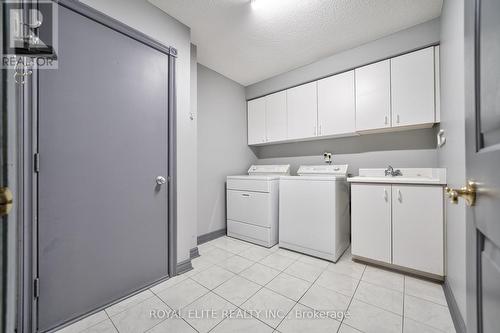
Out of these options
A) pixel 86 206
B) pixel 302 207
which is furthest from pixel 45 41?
pixel 302 207

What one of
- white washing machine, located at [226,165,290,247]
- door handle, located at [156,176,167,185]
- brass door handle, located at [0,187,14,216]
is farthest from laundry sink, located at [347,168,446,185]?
brass door handle, located at [0,187,14,216]

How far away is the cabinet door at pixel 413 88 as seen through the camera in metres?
1.88

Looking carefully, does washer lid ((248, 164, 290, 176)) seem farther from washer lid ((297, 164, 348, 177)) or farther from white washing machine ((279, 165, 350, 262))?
white washing machine ((279, 165, 350, 262))

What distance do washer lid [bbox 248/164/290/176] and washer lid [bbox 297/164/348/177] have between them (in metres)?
0.21

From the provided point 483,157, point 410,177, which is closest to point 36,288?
point 483,157

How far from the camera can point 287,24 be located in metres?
1.93

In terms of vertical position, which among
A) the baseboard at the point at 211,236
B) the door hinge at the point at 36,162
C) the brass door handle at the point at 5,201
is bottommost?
the baseboard at the point at 211,236

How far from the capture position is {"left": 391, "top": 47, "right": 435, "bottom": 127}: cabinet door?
1.88 metres

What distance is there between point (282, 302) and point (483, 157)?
145 centimetres

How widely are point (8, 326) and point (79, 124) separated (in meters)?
1.23

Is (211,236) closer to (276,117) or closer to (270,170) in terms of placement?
(270,170)

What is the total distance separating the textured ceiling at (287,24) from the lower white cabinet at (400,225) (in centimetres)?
162
